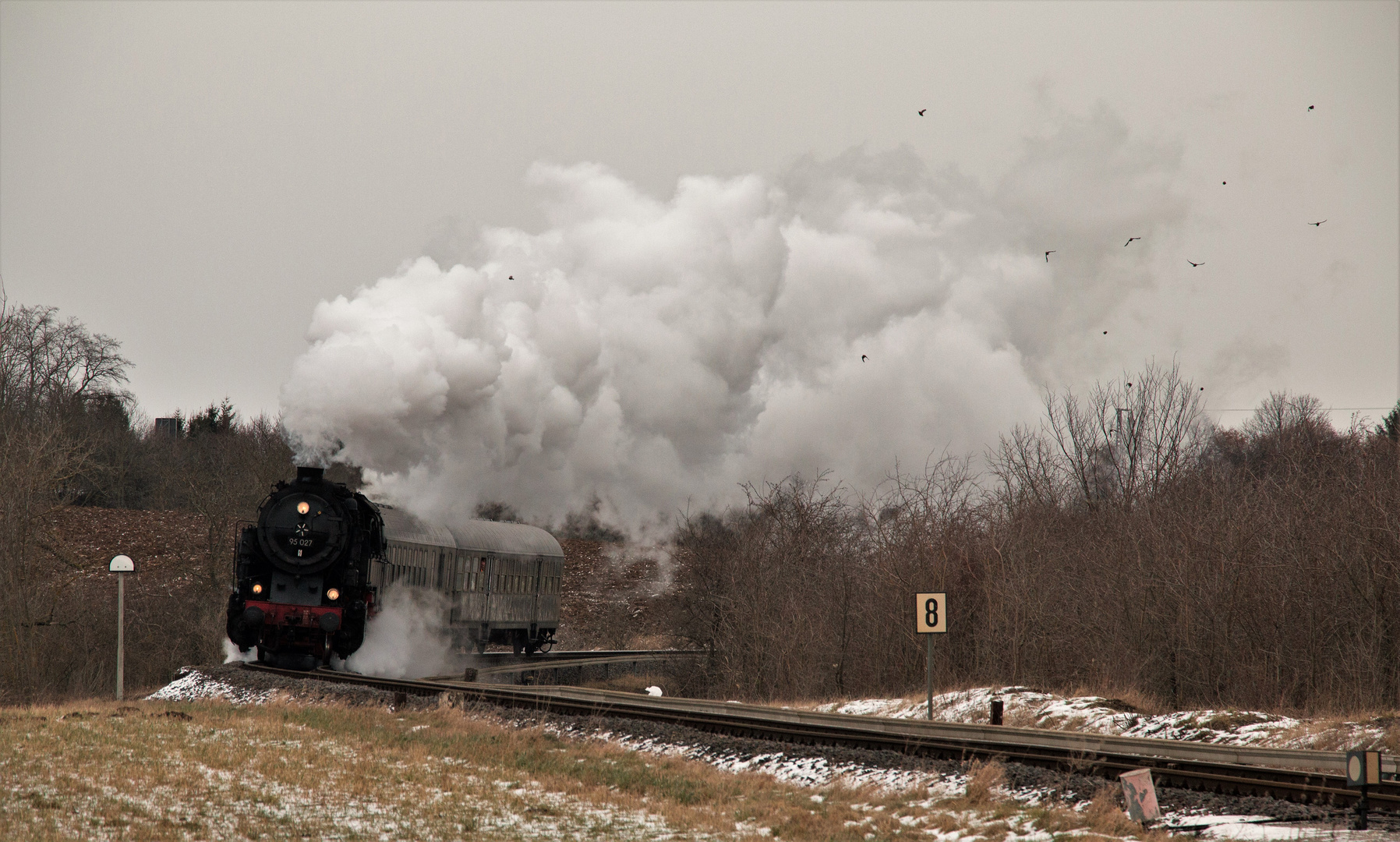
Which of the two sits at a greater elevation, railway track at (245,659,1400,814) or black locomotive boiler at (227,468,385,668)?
black locomotive boiler at (227,468,385,668)

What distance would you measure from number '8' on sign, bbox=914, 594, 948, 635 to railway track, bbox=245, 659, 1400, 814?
1.95 metres

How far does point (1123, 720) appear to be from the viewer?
655 inches

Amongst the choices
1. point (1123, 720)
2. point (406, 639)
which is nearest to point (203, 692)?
point (406, 639)

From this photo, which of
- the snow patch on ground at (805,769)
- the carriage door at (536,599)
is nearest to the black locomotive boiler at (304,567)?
the snow patch on ground at (805,769)

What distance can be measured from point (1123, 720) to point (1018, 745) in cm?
396

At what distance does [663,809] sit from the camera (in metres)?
11.7

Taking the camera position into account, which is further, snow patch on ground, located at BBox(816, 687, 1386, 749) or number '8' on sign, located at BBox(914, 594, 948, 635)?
number '8' on sign, located at BBox(914, 594, 948, 635)

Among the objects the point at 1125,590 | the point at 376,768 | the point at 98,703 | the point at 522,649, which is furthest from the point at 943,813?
Answer: the point at 522,649

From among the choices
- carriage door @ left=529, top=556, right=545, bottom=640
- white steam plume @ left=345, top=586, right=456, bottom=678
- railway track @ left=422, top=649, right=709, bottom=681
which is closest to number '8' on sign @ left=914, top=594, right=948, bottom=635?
railway track @ left=422, top=649, right=709, bottom=681

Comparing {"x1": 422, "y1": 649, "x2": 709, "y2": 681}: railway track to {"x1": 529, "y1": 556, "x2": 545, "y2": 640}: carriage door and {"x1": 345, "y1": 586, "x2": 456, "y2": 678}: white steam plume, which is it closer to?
{"x1": 345, "y1": 586, "x2": 456, "y2": 678}: white steam plume

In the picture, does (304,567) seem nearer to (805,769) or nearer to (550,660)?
(805,769)

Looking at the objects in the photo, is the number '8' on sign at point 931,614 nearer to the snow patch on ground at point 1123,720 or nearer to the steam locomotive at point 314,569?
the snow patch on ground at point 1123,720

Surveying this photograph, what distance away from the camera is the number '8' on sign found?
17.8m

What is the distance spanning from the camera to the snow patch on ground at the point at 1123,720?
14.6 m
